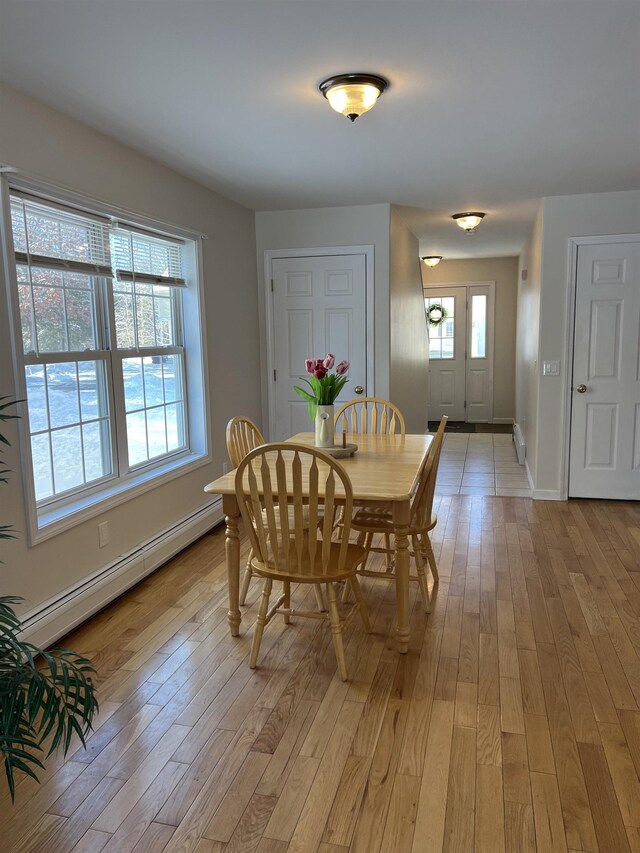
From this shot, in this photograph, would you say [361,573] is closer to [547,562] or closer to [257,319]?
[547,562]

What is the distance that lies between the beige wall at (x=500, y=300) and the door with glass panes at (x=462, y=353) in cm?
9

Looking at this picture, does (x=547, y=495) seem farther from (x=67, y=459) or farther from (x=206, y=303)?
(x=67, y=459)

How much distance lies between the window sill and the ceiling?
70.3 inches

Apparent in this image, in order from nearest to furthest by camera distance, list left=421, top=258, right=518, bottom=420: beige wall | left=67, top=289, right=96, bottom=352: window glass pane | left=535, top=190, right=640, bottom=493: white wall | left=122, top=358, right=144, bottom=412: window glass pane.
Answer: left=67, top=289, right=96, bottom=352: window glass pane
left=122, top=358, right=144, bottom=412: window glass pane
left=535, top=190, right=640, bottom=493: white wall
left=421, top=258, right=518, bottom=420: beige wall

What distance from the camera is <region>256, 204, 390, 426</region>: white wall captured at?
492 centimetres

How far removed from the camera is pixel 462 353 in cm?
918

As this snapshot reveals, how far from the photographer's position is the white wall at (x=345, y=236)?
4.92m

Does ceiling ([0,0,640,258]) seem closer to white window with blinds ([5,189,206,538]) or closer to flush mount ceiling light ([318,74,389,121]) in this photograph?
flush mount ceiling light ([318,74,389,121])

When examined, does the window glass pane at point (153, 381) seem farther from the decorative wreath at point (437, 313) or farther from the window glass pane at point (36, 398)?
the decorative wreath at point (437, 313)

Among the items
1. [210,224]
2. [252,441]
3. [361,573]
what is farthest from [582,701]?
[210,224]

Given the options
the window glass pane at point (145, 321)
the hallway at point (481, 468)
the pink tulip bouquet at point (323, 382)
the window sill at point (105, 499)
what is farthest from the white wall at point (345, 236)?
the pink tulip bouquet at point (323, 382)

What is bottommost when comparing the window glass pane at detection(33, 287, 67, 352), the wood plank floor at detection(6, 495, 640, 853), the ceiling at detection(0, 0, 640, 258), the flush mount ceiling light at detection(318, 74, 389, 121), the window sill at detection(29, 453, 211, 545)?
the wood plank floor at detection(6, 495, 640, 853)

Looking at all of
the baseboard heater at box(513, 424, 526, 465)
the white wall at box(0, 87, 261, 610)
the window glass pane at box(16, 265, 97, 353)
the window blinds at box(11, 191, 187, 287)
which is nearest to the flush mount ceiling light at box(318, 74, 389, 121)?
the white wall at box(0, 87, 261, 610)

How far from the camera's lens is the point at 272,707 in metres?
2.27
